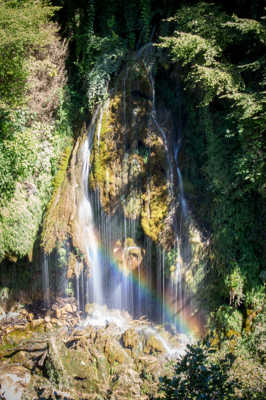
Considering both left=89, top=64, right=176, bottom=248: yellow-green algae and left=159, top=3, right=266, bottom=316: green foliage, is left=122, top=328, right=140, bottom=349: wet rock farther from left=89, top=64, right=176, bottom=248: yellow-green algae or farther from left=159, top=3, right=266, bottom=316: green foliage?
left=89, top=64, right=176, bottom=248: yellow-green algae

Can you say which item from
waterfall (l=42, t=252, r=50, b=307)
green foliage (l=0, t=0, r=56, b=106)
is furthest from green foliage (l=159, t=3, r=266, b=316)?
waterfall (l=42, t=252, r=50, b=307)

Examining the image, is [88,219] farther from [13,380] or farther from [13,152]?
[13,380]

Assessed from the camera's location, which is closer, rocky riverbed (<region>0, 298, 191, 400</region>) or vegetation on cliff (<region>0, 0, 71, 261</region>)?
rocky riverbed (<region>0, 298, 191, 400</region>)

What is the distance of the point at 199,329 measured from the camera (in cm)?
791

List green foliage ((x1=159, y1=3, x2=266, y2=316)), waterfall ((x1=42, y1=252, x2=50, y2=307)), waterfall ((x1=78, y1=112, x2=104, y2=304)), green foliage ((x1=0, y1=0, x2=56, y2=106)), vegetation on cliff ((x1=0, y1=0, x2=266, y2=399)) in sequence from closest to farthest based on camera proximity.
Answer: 1. green foliage ((x1=159, y1=3, x2=266, y2=316))
2. vegetation on cliff ((x1=0, y1=0, x2=266, y2=399))
3. green foliage ((x1=0, y1=0, x2=56, y2=106))
4. waterfall ((x1=78, y1=112, x2=104, y2=304))
5. waterfall ((x1=42, y1=252, x2=50, y2=307))

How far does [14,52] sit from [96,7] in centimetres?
333

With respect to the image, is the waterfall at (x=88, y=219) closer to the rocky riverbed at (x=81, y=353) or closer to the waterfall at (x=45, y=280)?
the rocky riverbed at (x=81, y=353)

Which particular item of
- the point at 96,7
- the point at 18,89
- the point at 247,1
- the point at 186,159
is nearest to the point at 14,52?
the point at 18,89

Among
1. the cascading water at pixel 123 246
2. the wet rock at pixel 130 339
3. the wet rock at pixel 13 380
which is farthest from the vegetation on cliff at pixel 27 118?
the wet rock at pixel 130 339

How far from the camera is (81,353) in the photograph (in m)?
7.58

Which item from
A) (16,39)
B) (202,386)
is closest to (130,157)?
(16,39)

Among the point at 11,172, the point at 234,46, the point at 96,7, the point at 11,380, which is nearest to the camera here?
the point at 11,380

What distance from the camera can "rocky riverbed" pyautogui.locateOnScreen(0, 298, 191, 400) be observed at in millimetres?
6809

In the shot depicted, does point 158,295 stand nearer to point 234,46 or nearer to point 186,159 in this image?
point 186,159
